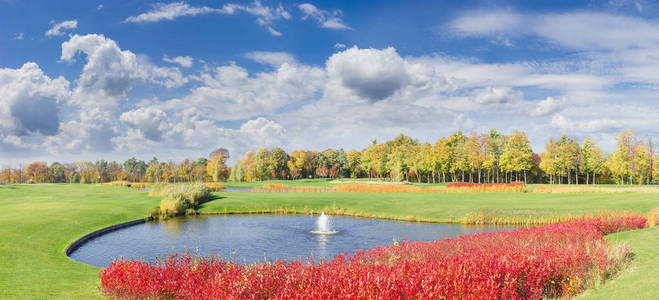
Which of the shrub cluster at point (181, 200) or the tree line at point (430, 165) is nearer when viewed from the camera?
the shrub cluster at point (181, 200)

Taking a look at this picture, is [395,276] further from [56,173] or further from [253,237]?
[56,173]

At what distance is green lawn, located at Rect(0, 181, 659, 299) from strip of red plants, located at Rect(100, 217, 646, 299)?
2.93ft

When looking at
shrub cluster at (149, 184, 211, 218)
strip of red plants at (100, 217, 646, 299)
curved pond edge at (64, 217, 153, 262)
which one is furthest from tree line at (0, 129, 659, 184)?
strip of red plants at (100, 217, 646, 299)

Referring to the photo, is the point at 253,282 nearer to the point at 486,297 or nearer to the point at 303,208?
the point at 486,297

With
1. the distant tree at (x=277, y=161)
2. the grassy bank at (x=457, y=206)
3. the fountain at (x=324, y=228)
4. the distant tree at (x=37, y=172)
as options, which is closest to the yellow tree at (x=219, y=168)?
the distant tree at (x=277, y=161)

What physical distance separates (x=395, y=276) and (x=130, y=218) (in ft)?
88.2

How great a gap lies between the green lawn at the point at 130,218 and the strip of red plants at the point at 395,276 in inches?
35.1

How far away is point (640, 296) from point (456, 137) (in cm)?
10452

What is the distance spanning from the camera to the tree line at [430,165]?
268 feet

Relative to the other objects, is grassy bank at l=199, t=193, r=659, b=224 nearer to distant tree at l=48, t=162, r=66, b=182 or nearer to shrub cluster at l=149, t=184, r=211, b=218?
shrub cluster at l=149, t=184, r=211, b=218

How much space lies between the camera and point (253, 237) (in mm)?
22859

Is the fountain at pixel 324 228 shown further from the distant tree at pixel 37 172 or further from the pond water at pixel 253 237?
the distant tree at pixel 37 172

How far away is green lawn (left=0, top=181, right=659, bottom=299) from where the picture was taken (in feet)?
35.3

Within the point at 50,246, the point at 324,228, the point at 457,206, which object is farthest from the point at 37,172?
the point at 457,206
